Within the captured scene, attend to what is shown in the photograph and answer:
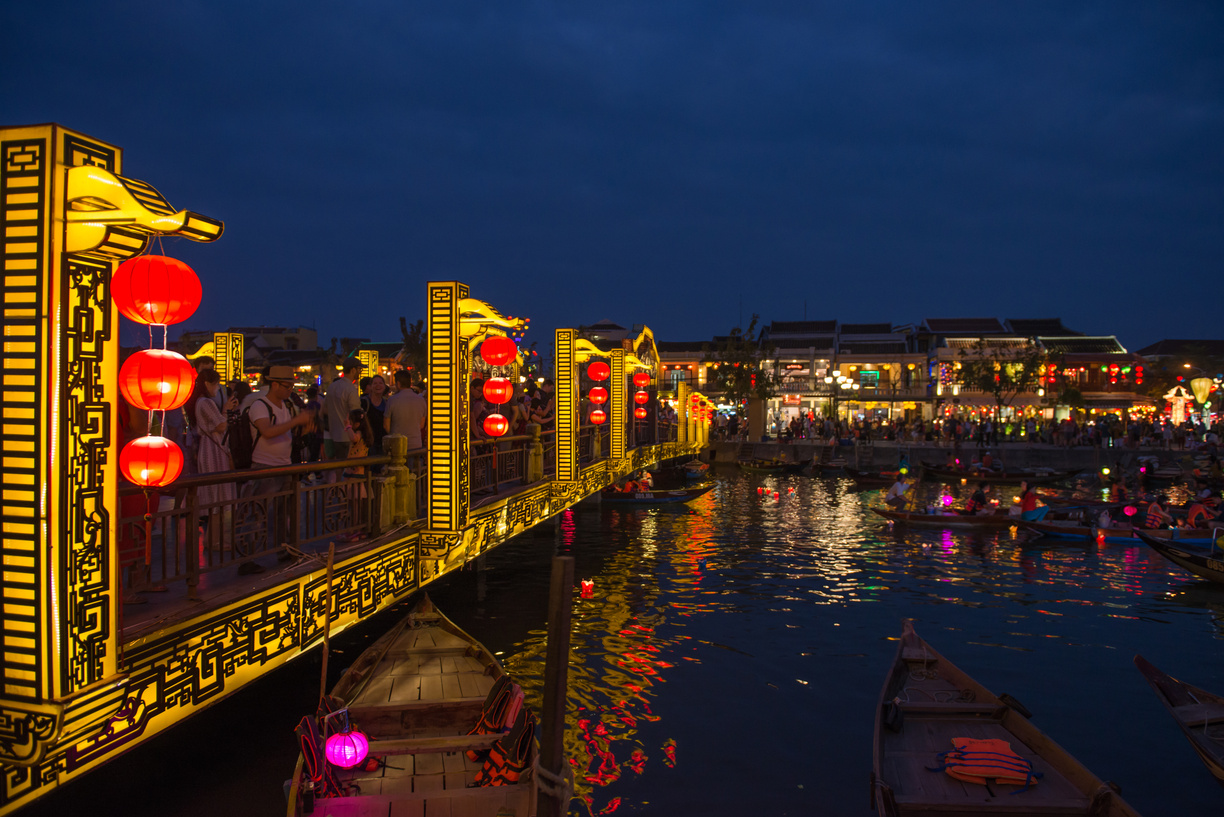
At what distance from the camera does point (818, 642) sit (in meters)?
11.6

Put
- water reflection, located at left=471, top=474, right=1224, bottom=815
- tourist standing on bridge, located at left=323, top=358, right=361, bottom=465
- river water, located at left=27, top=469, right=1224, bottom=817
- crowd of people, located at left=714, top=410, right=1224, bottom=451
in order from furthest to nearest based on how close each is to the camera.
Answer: crowd of people, located at left=714, top=410, right=1224, bottom=451, tourist standing on bridge, located at left=323, top=358, right=361, bottom=465, water reflection, located at left=471, top=474, right=1224, bottom=815, river water, located at left=27, top=469, right=1224, bottom=817

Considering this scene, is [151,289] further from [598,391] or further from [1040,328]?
[1040,328]

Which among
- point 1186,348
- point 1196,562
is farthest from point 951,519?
point 1186,348

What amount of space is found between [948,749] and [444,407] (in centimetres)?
677

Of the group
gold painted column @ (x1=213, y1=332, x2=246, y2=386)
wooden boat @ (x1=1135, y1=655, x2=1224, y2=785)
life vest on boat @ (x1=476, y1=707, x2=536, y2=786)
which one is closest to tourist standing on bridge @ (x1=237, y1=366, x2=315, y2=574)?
life vest on boat @ (x1=476, y1=707, x2=536, y2=786)

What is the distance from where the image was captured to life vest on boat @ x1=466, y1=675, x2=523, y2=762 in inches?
232

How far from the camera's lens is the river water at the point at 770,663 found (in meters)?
7.19

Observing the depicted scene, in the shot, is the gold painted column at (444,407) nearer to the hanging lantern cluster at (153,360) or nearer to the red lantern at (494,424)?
the red lantern at (494,424)

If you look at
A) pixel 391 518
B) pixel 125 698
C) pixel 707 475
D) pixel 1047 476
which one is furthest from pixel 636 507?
pixel 125 698

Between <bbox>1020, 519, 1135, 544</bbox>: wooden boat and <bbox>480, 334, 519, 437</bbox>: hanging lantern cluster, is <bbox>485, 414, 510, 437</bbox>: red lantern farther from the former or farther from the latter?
<bbox>1020, 519, 1135, 544</bbox>: wooden boat

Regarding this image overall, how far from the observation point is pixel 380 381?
11.7 metres

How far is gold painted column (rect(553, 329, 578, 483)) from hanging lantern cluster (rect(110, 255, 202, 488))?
11.5 m

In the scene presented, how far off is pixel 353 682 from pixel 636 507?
18768mm

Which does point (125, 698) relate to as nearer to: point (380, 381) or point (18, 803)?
point (18, 803)
